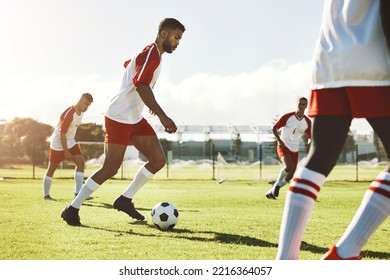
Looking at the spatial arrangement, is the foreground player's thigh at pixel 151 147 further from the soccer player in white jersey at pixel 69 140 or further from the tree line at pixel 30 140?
the tree line at pixel 30 140

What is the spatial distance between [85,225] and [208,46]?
188cm

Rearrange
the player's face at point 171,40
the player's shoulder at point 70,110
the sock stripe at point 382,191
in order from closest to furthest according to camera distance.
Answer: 1. the sock stripe at point 382,191
2. the player's face at point 171,40
3. the player's shoulder at point 70,110

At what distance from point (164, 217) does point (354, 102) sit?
2.44 metres

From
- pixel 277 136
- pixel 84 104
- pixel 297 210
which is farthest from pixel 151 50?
pixel 277 136

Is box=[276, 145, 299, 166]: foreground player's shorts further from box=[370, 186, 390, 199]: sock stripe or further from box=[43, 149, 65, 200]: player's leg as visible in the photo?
box=[370, 186, 390, 199]: sock stripe

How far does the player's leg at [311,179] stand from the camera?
6.26ft

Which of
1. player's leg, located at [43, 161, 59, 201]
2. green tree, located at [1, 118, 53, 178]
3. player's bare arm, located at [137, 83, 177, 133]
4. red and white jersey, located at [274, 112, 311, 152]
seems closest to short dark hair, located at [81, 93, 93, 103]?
player's leg, located at [43, 161, 59, 201]

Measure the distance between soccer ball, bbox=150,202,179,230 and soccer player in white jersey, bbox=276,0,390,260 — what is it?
218 centimetres

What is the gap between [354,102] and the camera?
1.89 m

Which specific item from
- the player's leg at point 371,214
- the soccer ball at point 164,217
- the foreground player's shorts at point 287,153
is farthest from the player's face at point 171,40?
the foreground player's shorts at point 287,153

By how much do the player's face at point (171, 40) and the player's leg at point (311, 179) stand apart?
2267 millimetres

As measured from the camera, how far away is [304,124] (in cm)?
819

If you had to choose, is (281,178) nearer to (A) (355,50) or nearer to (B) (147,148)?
(B) (147,148)
